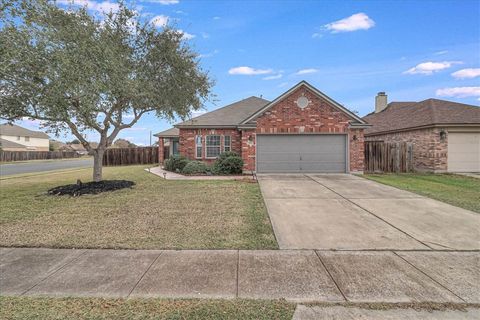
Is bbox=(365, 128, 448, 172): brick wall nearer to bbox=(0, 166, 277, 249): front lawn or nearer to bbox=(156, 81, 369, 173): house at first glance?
bbox=(156, 81, 369, 173): house

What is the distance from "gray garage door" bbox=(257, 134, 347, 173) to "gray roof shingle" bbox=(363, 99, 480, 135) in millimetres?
5892

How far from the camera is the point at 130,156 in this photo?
27.1m

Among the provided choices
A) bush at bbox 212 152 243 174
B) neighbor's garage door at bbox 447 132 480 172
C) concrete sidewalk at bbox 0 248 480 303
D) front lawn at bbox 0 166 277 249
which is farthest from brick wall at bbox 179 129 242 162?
concrete sidewalk at bbox 0 248 480 303

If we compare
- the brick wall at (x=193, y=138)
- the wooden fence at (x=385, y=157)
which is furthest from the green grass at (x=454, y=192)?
the brick wall at (x=193, y=138)

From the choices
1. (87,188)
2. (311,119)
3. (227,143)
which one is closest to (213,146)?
(227,143)

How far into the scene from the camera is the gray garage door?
49.4 feet

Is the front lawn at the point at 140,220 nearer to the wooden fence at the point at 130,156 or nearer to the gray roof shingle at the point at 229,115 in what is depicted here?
the gray roof shingle at the point at 229,115

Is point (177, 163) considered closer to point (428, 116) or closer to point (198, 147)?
point (198, 147)

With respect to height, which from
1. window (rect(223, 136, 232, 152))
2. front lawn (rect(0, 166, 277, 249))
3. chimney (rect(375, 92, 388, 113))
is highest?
chimney (rect(375, 92, 388, 113))

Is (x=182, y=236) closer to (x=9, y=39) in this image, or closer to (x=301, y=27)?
(x=9, y=39)

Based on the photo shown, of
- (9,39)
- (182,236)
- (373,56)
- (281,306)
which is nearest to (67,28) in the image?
(9,39)

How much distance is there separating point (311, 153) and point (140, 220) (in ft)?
35.7

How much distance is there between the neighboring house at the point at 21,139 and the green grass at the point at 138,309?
6059cm

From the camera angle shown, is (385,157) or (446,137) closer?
(446,137)
